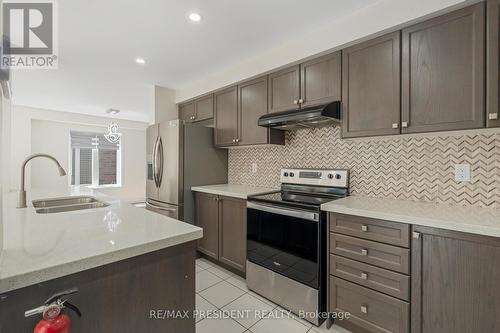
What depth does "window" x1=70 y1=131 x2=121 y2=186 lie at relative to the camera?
5.58m

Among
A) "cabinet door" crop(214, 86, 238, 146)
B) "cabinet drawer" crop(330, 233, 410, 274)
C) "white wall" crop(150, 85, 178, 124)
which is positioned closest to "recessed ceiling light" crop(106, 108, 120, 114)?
"white wall" crop(150, 85, 178, 124)

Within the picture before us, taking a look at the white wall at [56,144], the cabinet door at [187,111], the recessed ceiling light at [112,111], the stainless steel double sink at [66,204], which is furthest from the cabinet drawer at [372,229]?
the recessed ceiling light at [112,111]

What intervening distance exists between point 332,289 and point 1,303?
1796 mm

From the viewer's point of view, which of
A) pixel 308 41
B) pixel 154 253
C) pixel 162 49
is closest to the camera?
pixel 154 253

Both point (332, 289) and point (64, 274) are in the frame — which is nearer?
point (64, 274)

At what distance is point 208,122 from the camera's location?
3559 mm

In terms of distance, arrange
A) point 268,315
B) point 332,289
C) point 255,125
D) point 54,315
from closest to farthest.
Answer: point 54,315
point 332,289
point 268,315
point 255,125

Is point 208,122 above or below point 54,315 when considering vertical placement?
above

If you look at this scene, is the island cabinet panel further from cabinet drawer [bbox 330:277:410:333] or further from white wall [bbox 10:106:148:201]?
white wall [bbox 10:106:148:201]

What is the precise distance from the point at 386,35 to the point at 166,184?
9.05 ft

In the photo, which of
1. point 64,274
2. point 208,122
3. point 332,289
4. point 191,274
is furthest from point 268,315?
point 208,122

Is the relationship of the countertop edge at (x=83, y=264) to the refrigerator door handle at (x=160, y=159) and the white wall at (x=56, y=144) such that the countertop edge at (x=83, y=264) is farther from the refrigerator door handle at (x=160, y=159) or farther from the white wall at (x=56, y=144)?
the white wall at (x=56, y=144)

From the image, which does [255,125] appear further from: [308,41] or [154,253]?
[154,253]

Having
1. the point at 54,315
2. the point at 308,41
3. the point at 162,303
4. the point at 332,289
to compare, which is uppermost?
the point at 308,41
